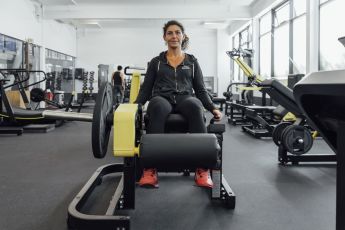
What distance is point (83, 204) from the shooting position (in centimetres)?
176

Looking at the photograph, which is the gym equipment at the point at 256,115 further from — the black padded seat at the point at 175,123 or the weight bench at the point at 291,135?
the black padded seat at the point at 175,123

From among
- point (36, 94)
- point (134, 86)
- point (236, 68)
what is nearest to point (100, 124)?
point (134, 86)

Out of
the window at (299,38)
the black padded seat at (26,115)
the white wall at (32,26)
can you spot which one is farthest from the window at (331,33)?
the white wall at (32,26)

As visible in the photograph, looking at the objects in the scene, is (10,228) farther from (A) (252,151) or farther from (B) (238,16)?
(B) (238,16)

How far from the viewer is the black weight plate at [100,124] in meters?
1.49

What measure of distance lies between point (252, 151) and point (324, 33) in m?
3.31

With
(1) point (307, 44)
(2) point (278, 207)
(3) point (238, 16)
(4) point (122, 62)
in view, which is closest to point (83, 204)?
(2) point (278, 207)

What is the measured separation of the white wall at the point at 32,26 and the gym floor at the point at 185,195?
484 cm

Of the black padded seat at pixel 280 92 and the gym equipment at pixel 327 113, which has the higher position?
the black padded seat at pixel 280 92

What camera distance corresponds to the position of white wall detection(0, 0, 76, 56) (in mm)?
6980

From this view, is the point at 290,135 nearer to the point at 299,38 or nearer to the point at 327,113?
the point at 327,113

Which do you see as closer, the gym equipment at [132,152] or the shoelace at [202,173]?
the gym equipment at [132,152]

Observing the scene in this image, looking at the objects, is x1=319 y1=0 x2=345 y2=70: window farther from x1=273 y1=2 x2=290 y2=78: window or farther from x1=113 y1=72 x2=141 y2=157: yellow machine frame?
x1=113 y1=72 x2=141 y2=157: yellow machine frame

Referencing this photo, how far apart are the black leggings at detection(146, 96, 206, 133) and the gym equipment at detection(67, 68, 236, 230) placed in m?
0.07
